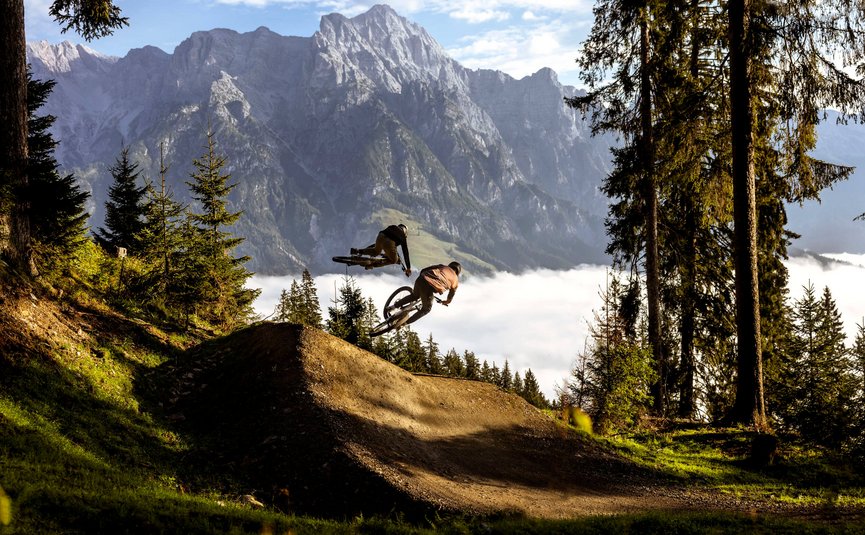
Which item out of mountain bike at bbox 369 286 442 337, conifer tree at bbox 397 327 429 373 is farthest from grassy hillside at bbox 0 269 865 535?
conifer tree at bbox 397 327 429 373

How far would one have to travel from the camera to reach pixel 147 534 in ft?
19.4

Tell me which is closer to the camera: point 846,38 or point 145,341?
point 846,38

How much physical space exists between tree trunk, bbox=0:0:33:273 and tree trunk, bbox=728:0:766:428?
17630 millimetres

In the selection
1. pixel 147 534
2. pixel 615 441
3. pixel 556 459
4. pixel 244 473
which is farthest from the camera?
pixel 615 441

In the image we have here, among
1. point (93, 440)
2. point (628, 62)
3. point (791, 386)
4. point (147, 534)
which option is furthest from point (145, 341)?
point (791, 386)

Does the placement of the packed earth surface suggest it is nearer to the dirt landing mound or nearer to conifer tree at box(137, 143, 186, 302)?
the dirt landing mound

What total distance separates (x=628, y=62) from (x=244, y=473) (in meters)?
17.2

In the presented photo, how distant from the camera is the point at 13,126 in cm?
1206

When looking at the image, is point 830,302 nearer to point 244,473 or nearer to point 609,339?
point 609,339

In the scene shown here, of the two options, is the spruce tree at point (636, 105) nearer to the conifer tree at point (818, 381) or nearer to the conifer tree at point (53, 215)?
the conifer tree at point (818, 381)

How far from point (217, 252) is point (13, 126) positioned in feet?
33.7

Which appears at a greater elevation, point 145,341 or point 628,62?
point 628,62

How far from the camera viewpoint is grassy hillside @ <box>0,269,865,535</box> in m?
6.52

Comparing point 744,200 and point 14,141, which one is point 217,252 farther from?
point 744,200
